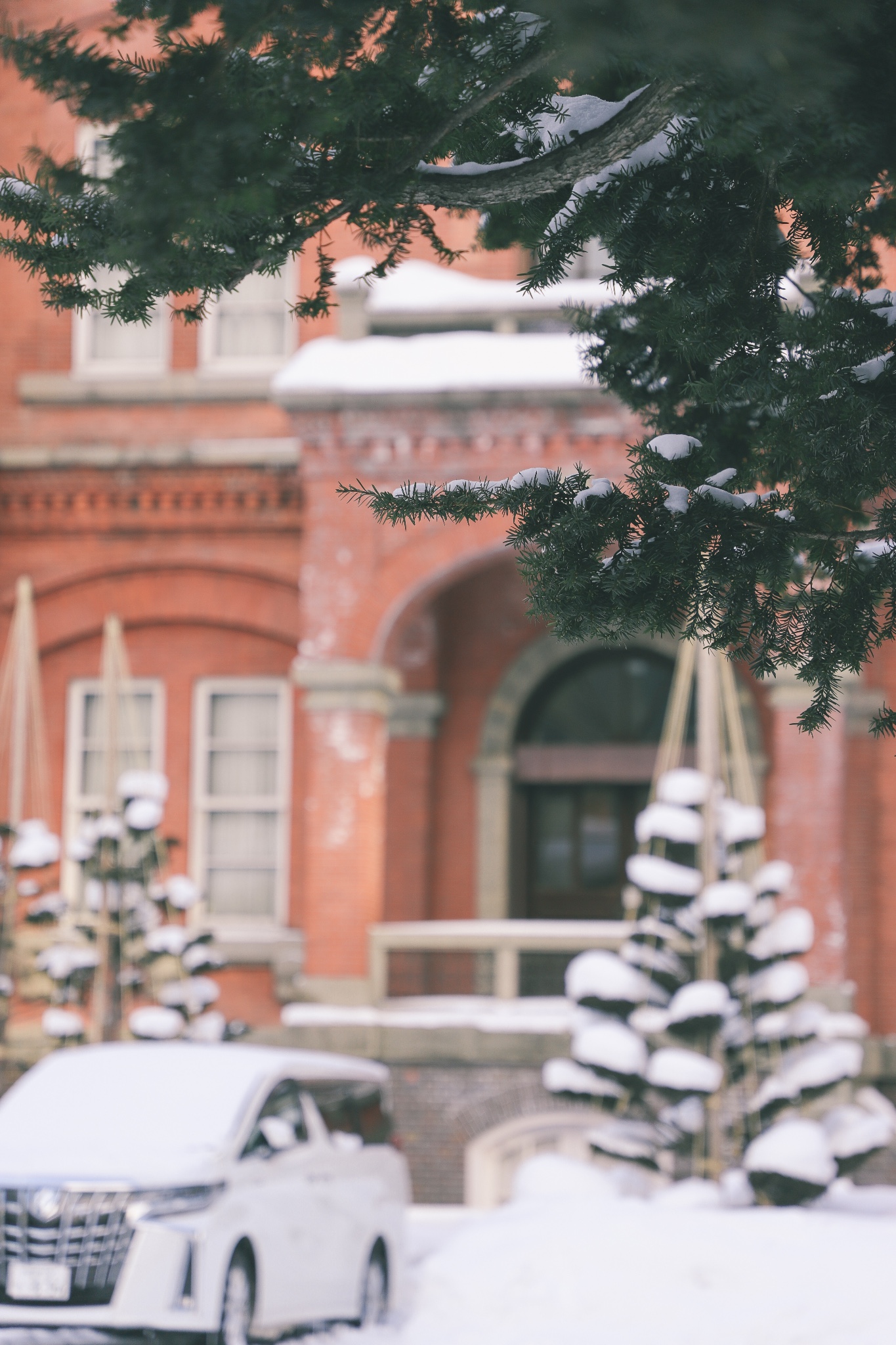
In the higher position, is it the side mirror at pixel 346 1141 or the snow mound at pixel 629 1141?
the side mirror at pixel 346 1141

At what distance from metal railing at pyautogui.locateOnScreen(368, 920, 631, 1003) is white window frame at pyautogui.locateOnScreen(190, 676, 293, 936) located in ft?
6.19

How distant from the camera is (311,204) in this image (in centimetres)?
503

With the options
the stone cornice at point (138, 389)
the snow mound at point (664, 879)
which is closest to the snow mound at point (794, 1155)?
the snow mound at point (664, 879)

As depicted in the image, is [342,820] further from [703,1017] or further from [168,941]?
[703,1017]

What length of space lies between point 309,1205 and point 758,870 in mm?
4828

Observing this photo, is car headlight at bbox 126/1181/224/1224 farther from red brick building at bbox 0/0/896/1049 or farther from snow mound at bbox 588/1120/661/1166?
red brick building at bbox 0/0/896/1049

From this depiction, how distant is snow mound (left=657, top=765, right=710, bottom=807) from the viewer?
12.2m

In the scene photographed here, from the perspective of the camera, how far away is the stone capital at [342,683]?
15.2m

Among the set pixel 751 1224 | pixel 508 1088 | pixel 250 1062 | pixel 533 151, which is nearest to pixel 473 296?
pixel 508 1088

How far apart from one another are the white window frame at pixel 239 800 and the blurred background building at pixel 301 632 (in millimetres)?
27

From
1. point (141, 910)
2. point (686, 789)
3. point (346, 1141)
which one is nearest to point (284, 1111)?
point (346, 1141)

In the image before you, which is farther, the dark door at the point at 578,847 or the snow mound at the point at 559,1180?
the dark door at the point at 578,847

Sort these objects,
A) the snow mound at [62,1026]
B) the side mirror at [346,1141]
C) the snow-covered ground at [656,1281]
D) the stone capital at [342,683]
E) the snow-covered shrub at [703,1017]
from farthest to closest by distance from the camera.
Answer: the stone capital at [342,683] < the snow mound at [62,1026] < the snow-covered shrub at [703,1017] < the side mirror at [346,1141] < the snow-covered ground at [656,1281]

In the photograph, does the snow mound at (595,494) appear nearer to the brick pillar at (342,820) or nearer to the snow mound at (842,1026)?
the snow mound at (842,1026)
